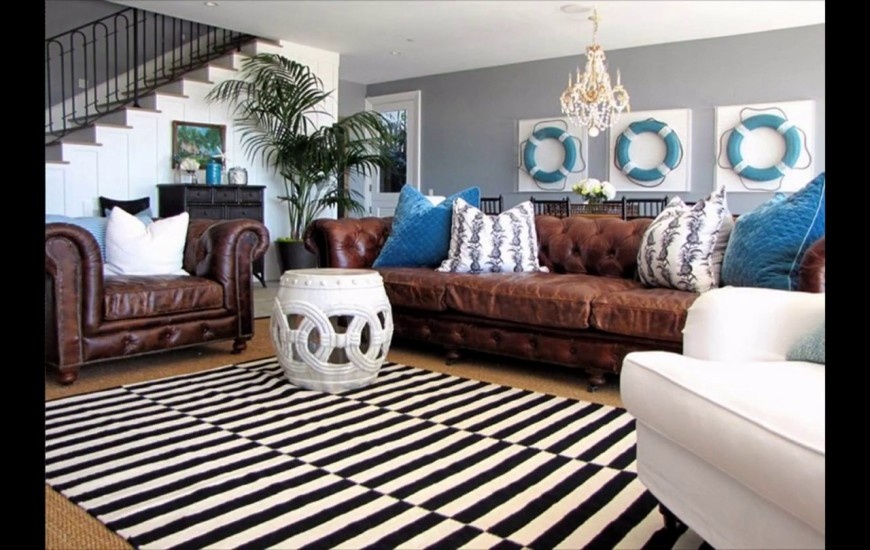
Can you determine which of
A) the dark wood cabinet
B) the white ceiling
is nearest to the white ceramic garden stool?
the dark wood cabinet

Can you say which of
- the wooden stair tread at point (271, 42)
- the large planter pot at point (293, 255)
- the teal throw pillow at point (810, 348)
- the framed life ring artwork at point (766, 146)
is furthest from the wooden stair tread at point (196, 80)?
the teal throw pillow at point (810, 348)

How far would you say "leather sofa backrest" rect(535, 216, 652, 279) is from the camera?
3557 mm

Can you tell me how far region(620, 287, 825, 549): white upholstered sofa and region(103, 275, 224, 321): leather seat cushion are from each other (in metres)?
2.58

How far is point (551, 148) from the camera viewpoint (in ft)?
25.7

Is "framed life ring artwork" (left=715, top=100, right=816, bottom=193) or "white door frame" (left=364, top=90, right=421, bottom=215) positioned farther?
"white door frame" (left=364, top=90, right=421, bottom=215)

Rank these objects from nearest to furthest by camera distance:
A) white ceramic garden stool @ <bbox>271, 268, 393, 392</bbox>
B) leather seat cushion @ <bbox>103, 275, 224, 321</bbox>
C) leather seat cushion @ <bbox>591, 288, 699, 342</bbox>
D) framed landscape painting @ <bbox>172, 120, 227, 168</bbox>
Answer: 1. leather seat cushion @ <bbox>591, 288, 699, 342</bbox>
2. white ceramic garden stool @ <bbox>271, 268, 393, 392</bbox>
3. leather seat cushion @ <bbox>103, 275, 224, 321</bbox>
4. framed landscape painting @ <bbox>172, 120, 227, 168</bbox>

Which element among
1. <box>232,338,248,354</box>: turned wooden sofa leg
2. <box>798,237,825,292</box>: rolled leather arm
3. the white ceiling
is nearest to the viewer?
<box>798,237,825,292</box>: rolled leather arm

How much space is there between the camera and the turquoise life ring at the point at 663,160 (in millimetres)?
7004

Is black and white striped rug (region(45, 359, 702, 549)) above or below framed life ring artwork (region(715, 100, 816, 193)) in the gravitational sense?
below

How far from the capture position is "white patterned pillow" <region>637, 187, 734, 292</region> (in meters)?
3.00

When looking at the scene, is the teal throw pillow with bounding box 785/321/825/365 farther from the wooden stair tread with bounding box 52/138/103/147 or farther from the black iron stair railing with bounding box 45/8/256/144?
the black iron stair railing with bounding box 45/8/256/144

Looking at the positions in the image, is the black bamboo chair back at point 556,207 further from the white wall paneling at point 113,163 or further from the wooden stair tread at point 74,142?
the wooden stair tread at point 74,142

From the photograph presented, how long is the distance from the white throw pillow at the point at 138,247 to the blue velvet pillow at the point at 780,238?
9.27ft

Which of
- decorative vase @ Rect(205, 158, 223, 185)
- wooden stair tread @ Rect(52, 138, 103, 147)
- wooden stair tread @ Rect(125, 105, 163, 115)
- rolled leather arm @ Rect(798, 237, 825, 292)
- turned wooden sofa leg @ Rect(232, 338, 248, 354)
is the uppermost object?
wooden stair tread @ Rect(125, 105, 163, 115)
